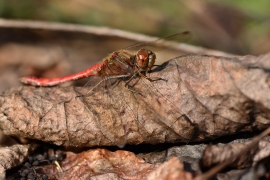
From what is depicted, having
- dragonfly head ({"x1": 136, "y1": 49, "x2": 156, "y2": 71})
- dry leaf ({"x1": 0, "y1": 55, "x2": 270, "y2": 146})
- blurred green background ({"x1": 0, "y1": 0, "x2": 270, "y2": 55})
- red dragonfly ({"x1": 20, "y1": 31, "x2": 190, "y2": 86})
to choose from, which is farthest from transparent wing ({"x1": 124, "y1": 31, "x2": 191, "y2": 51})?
blurred green background ({"x1": 0, "y1": 0, "x2": 270, "y2": 55})

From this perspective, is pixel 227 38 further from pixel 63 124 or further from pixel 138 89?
pixel 63 124

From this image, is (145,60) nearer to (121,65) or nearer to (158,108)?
(121,65)

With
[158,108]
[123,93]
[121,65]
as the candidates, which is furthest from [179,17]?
[158,108]

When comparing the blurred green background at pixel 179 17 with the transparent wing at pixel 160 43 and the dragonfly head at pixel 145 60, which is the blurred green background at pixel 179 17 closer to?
the transparent wing at pixel 160 43

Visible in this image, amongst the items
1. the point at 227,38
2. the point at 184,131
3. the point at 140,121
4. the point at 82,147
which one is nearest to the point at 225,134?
the point at 184,131

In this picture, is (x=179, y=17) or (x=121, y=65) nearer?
(x=121, y=65)

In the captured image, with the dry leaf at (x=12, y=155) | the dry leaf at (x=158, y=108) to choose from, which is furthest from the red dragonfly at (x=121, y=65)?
the dry leaf at (x=12, y=155)

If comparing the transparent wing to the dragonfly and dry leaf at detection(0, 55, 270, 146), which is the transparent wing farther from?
dry leaf at detection(0, 55, 270, 146)
